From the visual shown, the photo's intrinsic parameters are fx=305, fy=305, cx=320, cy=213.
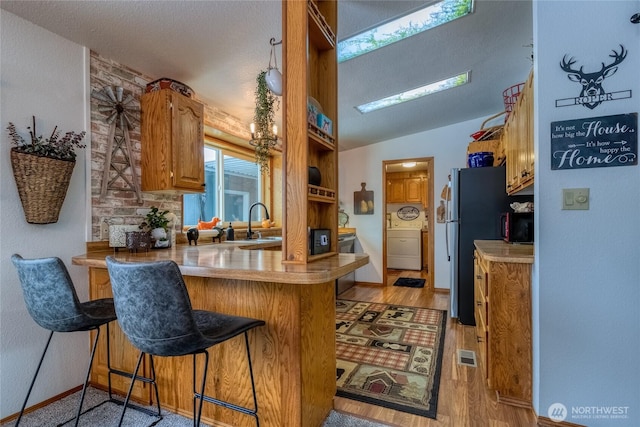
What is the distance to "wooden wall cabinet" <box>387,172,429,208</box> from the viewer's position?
22.0 ft

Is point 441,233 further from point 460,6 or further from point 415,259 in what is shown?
point 460,6

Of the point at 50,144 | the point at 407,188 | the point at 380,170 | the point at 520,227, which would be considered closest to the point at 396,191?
the point at 407,188

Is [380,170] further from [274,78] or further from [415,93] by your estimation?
[274,78]

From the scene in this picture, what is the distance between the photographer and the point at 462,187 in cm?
316

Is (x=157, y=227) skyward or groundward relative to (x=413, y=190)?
groundward

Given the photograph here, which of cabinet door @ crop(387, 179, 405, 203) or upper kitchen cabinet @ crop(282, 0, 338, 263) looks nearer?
upper kitchen cabinet @ crop(282, 0, 338, 263)

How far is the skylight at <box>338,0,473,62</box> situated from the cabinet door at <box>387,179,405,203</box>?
15.6 ft

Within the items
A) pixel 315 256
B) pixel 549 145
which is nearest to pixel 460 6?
pixel 549 145

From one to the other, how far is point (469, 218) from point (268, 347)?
8.22 feet

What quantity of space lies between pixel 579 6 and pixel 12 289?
137 inches

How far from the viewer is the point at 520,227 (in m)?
2.42

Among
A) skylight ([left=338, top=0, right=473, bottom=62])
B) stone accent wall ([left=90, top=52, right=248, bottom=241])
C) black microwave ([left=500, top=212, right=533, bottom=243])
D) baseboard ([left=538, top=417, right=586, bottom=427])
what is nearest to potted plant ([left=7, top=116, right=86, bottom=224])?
stone accent wall ([left=90, top=52, right=248, bottom=241])

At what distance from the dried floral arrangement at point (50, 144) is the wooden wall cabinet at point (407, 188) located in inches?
233

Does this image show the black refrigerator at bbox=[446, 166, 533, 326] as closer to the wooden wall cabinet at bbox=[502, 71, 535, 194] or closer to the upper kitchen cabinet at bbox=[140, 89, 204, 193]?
the wooden wall cabinet at bbox=[502, 71, 535, 194]
